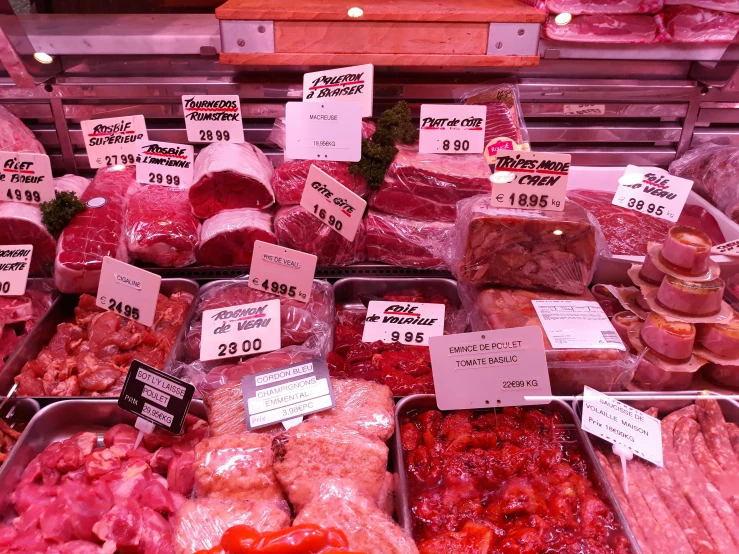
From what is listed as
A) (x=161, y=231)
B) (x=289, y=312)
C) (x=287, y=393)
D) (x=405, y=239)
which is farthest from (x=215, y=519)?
(x=405, y=239)

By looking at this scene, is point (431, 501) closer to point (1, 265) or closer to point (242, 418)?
point (242, 418)

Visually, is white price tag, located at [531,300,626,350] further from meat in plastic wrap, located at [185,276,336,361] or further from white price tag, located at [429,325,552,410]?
meat in plastic wrap, located at [185,276,336,361]

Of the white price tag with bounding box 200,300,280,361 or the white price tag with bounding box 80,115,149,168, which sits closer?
the white price tag with bounding box 200,300,280,361

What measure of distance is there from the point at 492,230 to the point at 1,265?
2572 mm

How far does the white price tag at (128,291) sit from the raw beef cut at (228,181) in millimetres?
537

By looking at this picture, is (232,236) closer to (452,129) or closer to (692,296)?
(452,129)

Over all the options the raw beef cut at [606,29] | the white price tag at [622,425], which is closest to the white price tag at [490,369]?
the white price tag at [622,425]

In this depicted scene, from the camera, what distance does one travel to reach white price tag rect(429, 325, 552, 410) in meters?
2.39

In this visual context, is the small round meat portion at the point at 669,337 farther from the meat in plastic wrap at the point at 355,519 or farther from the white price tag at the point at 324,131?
the white price tag at the point at 324,131

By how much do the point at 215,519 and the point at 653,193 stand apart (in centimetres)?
269

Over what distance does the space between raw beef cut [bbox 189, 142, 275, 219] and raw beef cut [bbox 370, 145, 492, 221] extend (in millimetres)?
630

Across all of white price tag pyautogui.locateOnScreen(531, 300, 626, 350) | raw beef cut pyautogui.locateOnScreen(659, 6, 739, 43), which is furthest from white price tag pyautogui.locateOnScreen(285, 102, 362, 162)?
raw beef cut pyautogui.locateOnScreen(659, 6, 739, 43)

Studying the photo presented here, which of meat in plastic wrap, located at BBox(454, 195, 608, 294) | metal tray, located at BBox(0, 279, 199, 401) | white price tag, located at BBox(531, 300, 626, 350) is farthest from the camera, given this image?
metal tray, located at BBox(0, 279, 199, 401)

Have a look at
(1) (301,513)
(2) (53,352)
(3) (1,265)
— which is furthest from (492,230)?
(3) (1,265)
